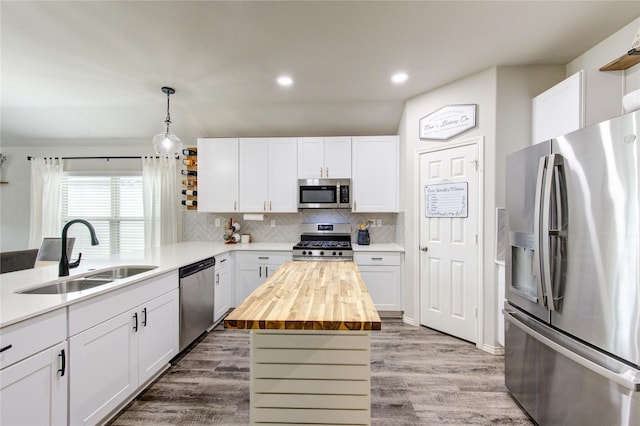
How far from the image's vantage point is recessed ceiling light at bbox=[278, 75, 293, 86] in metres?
2.75

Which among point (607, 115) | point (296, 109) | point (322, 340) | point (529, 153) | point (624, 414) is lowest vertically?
point (624, 414)

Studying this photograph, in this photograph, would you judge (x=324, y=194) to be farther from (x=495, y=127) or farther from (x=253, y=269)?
(x=495, y=127)

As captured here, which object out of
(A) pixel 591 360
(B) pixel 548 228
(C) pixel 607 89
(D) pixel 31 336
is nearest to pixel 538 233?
(B) pixel 548 228

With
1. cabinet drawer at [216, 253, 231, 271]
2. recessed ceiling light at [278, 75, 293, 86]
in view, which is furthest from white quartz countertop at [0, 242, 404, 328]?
recessed ceiling light at [278, 75, 293, 86]

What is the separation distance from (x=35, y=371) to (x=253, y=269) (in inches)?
91.1

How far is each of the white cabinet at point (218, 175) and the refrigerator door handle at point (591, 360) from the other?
3510mm

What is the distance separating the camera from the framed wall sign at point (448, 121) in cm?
266

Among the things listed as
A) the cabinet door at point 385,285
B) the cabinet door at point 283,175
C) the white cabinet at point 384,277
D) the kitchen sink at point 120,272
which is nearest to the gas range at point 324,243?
the white cabinet at point 384,277

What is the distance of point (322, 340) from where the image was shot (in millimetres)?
1288

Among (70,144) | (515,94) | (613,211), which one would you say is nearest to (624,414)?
(613,211)

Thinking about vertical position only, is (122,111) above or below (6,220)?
above

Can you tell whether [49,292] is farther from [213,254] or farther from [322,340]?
[322,340]

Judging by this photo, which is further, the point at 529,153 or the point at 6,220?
the point at 6,220

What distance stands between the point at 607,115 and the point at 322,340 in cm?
250
